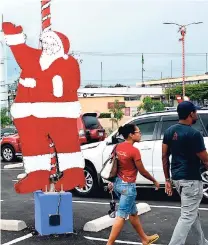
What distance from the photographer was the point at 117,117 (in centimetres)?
5738

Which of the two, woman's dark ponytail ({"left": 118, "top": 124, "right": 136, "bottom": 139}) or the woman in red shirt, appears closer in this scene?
the woman in red shirt

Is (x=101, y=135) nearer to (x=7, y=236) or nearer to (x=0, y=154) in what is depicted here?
(x=0, y=154)

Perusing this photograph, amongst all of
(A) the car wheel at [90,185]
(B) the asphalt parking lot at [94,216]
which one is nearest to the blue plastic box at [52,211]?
(B) the asphalt parking lot at [94,216]

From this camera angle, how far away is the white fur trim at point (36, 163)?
6.65 m

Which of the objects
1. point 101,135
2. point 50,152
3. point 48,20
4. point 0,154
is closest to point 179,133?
point 50,152

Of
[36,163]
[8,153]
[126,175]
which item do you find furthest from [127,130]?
[8,153]

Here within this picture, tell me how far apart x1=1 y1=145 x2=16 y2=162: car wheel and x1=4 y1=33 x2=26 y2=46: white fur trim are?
41.9 ft

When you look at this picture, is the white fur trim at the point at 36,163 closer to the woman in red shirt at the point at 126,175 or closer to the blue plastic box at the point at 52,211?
the blue plastic box at the point at 52,211

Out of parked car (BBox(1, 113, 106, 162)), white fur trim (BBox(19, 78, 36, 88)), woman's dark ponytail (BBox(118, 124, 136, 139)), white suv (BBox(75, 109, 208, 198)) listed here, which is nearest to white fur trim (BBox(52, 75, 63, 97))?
white fur trim (BBox(19, 78, 36, 88))

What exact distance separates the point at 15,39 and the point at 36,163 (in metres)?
1.79

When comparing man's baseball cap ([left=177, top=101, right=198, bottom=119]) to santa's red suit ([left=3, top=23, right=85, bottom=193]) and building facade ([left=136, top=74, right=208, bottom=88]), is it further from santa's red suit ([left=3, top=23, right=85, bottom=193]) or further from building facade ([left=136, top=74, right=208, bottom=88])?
building facade ([left=136, top=74, right=208, bottom=88])

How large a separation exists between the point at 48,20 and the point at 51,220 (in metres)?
2.87

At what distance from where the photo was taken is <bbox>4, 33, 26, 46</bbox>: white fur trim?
641 centimetres

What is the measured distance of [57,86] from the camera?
680 centimetres
